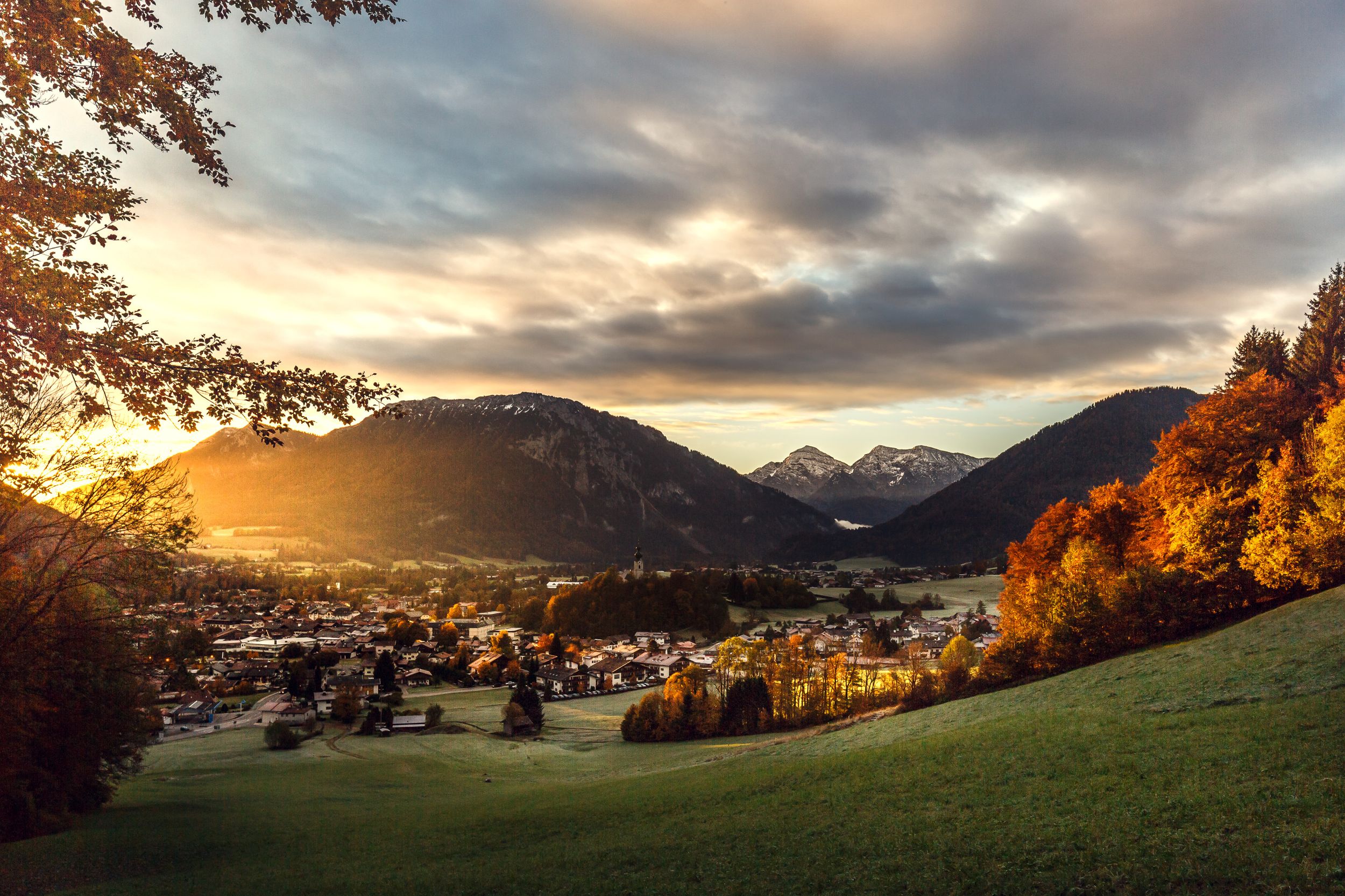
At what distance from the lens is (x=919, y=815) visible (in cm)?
1311

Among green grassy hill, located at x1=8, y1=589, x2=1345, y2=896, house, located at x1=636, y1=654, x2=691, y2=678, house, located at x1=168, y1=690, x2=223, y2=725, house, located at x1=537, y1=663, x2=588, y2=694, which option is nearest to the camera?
green grassy hill, located at x1=8, y1=589, x2=1345, y2=896

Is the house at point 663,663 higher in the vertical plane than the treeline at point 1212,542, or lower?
lower

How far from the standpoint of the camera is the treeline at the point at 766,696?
4853 cm

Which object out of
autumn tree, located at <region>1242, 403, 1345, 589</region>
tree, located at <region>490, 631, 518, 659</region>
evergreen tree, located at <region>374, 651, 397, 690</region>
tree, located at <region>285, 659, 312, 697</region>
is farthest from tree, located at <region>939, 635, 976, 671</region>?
tree, located at <region>285, 659, 312, 697</region>

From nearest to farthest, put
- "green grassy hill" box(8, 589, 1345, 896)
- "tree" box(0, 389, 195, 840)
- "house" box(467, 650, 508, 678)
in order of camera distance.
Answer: "green grassy hill" box(8, 589, 1345, 896)
"tree" box(0, 389, 195, 840)
"house" box(467, 650, 508, 678)

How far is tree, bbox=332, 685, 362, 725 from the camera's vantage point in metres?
58.8

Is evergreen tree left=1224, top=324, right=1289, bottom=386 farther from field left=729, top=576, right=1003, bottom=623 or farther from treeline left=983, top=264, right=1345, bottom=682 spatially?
field left=729, top=576, right=1003, bottom=623

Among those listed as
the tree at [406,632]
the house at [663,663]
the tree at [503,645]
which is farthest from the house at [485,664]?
the tree at [406,632]

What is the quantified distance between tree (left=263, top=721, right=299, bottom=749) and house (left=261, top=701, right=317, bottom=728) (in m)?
7.75

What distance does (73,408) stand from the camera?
46.6 feet

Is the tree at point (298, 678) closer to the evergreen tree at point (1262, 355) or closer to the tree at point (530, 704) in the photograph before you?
the tree at point (530, 704)

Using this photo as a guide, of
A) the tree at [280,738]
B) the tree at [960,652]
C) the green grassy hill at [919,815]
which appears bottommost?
the tree at [960,652]

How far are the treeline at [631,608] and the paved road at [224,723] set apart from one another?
64.7m

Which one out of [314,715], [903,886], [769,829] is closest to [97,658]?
[769,829]
